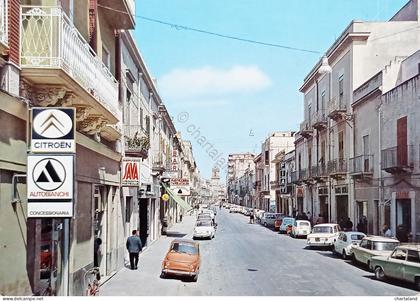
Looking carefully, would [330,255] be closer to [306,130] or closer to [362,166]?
[362,166]

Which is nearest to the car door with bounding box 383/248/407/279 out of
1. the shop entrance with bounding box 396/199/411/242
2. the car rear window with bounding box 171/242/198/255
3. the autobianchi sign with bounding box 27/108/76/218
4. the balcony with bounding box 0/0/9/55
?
the car rear window with bounding box 171/242/198/255

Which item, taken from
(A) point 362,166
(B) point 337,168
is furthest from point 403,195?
(B) point 337,168

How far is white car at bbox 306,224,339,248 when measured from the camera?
30781 mm

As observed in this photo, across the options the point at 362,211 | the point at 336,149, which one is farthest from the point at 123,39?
the point at 336,149

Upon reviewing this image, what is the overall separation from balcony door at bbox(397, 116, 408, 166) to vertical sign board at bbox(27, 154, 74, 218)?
22457 millimetres

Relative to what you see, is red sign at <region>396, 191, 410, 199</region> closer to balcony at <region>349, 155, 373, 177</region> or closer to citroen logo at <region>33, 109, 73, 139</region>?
balcony at <region>349, 155, 373, 177</region>

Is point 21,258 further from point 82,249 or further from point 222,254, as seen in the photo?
point 222,254

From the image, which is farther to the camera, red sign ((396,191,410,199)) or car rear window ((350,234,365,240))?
red sign ((396,191,410,199))

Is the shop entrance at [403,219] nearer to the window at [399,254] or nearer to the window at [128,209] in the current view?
the window at [399,254]

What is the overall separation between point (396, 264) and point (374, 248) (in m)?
3.73

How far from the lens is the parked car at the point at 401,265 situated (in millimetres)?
16578

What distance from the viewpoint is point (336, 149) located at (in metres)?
42.1

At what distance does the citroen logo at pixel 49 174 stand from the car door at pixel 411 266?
485 inches

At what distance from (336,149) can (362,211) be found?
753 centimetres
